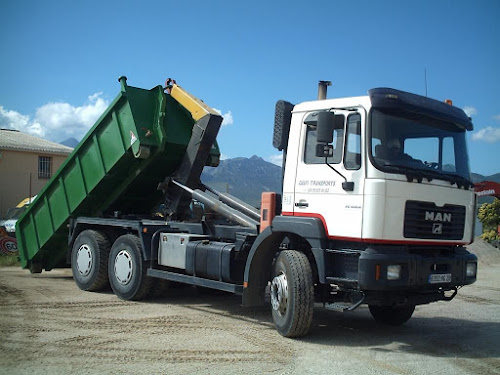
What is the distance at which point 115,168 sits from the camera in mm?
10102

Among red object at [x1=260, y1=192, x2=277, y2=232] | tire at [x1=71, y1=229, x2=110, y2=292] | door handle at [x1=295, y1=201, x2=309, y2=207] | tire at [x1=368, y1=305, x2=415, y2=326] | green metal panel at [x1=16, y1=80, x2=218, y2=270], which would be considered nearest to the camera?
door handle at [x1=295, y1=201, x2=309, y2=207]

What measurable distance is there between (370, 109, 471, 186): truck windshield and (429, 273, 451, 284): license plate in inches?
44.4

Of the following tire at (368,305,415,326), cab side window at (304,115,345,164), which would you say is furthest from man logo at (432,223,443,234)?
tire at (368,305,415,326)

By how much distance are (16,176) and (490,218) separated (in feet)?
78.9

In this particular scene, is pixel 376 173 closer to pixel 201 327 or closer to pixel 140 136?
pixel 201 327

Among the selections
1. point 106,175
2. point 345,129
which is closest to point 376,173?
point 345,129

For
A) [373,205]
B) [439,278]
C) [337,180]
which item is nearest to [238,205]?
[337,180]

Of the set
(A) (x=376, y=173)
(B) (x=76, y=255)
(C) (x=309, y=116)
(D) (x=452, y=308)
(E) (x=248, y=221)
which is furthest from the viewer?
(B) (x=76, y=255)

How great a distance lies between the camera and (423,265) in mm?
6359

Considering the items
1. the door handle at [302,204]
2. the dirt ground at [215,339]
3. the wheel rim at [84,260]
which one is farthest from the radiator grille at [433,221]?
the wheel rim at [84,260]

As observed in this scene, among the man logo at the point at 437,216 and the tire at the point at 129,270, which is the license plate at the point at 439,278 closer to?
the man logo at the point at 437,216

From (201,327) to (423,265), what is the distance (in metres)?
3.01

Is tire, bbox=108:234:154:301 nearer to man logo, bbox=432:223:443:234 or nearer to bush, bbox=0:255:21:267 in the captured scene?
man logo, bbox=432:223:443:234

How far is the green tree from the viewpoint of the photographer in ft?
71.2
